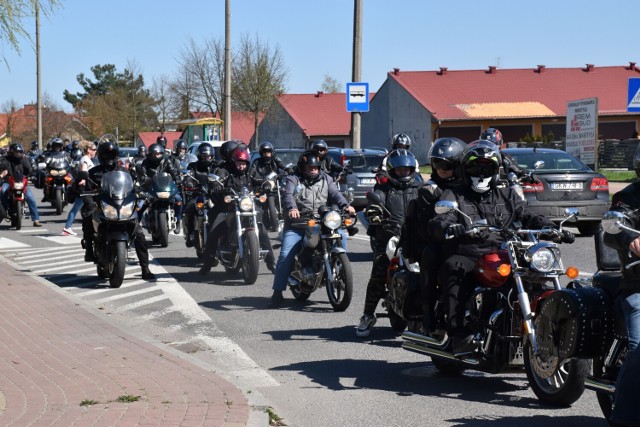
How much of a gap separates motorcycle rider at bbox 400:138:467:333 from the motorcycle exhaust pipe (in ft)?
6.10

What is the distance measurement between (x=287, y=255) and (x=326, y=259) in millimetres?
677

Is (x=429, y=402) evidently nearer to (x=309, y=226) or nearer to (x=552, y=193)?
(x=309, y=226)

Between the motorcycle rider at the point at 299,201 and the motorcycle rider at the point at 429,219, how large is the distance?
3.51 m

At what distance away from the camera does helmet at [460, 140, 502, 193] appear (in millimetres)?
7367

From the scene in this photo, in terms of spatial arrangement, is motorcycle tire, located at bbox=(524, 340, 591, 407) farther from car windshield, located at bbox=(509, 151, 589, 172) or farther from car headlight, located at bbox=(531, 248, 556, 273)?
car windshield, located at bbox=(509, 151, 589, 172)

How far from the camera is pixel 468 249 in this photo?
7297 millimetres

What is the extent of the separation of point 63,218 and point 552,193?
13.0 metres

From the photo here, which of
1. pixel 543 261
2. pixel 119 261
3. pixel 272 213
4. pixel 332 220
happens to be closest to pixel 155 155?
pixel 272 213

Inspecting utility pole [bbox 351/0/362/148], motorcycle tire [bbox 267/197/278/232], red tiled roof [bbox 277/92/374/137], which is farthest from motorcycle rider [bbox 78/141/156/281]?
red tiled roof [bbox 277/92/374/137]

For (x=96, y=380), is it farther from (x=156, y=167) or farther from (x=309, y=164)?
(x=156, y=167)

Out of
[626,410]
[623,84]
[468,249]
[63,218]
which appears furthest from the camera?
[623,84]

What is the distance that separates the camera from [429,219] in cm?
781

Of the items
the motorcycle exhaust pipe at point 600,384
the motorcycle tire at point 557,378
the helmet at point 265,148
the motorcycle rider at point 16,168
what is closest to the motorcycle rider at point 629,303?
the motorcycle exhaust pipe at point 600,384

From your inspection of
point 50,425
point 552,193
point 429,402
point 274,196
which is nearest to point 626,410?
point 429,402
